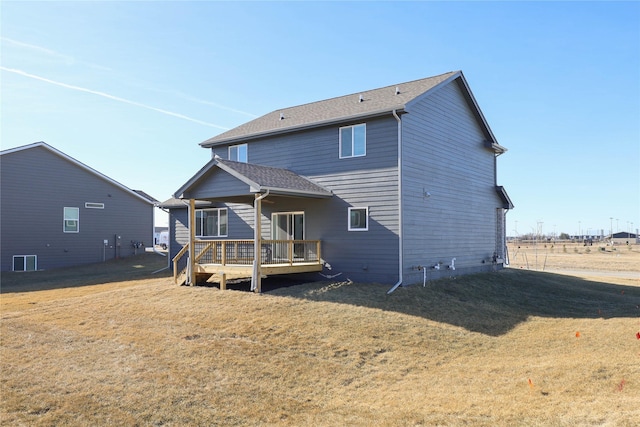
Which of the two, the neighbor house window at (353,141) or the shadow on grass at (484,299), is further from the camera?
the neighbor house window at (353,141)

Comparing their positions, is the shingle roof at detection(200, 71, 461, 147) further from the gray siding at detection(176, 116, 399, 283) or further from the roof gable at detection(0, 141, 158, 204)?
the roof gable at detection(0, 141, 158, 204)

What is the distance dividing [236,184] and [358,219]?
13.8 feet

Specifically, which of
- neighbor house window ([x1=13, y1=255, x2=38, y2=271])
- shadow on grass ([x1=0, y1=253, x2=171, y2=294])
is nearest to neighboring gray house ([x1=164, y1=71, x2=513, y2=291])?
shadow on grass ([x1=0, y1=253, x2=171, y2=294])

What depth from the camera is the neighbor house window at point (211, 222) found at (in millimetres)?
19328

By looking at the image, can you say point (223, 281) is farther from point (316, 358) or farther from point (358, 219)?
point (316, 358)

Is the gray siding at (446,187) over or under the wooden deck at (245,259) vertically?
over

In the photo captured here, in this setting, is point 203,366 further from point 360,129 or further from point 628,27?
point 628,27

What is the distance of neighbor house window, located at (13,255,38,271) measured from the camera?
930 inches

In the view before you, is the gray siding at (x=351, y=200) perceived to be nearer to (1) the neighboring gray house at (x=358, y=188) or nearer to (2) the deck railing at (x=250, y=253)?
(1) the neighboring gray house at (x=358, y=188)

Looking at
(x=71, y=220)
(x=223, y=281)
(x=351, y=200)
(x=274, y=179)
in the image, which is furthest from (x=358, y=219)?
(x=71, y=220)

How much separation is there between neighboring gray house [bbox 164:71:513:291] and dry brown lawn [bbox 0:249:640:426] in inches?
50.4

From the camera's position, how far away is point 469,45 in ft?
52.9

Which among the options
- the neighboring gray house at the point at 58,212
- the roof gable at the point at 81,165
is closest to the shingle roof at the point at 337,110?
the roof gable at the point at 81,165

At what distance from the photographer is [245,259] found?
49.9 ft
